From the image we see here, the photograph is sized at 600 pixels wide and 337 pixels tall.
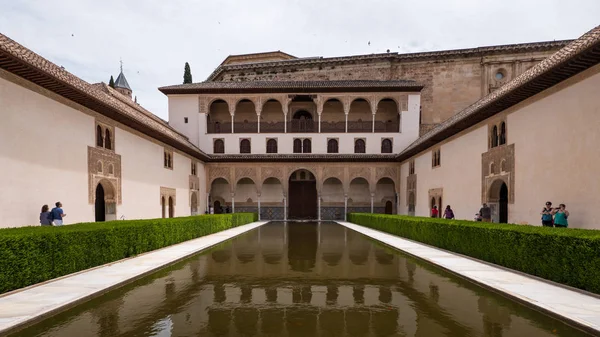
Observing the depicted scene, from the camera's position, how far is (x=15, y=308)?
4.63 metres

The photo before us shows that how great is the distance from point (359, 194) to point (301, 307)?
25.1 meters

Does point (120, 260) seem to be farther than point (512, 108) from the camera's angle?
No

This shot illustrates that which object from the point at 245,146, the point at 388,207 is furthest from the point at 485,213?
the point at 245,146

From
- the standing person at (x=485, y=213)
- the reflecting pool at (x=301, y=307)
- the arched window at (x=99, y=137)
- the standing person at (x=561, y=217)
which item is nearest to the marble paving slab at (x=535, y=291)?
the reflecting pool at (x=301, y=307)

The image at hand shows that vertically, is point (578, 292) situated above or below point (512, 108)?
below

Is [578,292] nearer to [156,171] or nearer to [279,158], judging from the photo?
[156,171]

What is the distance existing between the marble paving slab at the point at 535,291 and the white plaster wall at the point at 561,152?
3.27 metres

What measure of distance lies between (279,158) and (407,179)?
30.7 ft

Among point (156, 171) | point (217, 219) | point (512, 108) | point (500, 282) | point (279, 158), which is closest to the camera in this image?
point (500, 282)

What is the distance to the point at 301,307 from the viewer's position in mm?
4859

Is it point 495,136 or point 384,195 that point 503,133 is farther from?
point 384,195

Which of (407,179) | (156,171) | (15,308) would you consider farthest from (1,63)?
(407,179)

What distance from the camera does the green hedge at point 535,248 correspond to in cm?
545

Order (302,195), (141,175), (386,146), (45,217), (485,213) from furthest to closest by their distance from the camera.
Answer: (302,195), (386,146), (141,175), (485,213), (45,217)
